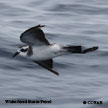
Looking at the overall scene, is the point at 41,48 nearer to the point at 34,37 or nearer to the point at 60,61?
the point at 34,37

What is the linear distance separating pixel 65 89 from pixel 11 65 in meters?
2.26

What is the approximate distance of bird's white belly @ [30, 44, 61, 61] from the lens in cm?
1267

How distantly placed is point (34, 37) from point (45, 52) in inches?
17.7

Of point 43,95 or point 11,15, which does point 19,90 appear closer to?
point 43,95

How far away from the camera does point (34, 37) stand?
12.9 m

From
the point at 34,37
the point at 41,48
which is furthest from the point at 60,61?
the point at 34,37

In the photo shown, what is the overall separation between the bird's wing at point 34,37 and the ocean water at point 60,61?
2311 millimetres

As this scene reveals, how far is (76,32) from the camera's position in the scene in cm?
2200

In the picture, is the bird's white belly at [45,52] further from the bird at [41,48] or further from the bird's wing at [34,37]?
the bird's wing at [34,37]

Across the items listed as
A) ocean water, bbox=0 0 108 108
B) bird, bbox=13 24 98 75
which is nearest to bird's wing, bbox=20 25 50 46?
bird, bbox=13 24 98 75

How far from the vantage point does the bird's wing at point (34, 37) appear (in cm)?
1254

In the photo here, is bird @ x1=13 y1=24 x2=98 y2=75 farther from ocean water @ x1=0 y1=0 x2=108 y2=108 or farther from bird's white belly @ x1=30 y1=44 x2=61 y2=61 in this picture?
ocean water @ x1=0 y1=0 x2=108 y2=108

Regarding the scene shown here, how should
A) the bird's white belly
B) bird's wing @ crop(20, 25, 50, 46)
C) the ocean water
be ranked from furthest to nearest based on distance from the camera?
the ocean water, the bird's white belly, bird's wing @ crop(20, 25, 50, 46)

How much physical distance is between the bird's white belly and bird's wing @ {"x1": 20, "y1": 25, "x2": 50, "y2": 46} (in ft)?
0.49
